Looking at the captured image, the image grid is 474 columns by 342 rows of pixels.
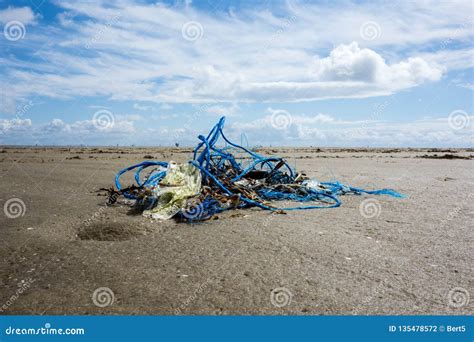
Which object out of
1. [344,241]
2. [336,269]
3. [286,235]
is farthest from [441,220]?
[336,269]

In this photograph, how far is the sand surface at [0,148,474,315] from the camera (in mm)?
2682

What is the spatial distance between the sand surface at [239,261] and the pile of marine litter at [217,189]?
0.81 ft

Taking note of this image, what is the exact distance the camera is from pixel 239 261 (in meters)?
3.45

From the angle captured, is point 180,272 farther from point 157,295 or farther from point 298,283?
point 298,283

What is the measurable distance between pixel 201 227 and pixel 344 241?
1.69 m

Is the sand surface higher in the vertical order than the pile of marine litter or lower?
lower

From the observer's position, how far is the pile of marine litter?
517 centimetres

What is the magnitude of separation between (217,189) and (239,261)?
259cm

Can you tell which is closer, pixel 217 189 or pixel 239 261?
pixel 239 261

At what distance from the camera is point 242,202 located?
18.9 feet

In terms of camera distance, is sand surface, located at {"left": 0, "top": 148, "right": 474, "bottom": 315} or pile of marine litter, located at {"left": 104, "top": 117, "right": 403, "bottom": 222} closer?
sand surface, located at {"left": 0, "top": 148, "right": 474, "bottom": 315}

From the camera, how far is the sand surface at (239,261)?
2682 mm

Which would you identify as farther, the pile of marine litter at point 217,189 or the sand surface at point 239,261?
the pile of marine litter at point 217,189

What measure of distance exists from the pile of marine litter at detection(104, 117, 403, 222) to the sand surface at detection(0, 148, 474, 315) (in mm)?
246
